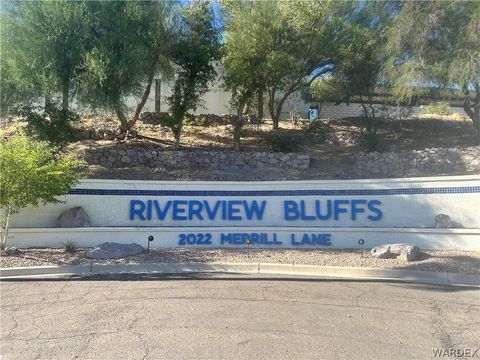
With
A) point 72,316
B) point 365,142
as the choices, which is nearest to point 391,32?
point 365,142

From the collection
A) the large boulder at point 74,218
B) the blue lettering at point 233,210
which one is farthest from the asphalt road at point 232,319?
the blue lettering at point 233,210

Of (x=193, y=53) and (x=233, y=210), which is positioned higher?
(x=193, y=53)

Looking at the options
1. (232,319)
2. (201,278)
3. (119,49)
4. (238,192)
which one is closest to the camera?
(232,319)

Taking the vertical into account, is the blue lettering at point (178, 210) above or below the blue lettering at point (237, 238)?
above

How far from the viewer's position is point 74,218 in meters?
13.1

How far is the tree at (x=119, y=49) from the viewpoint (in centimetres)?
1532

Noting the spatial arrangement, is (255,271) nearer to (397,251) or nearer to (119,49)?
(397,251)

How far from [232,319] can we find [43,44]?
11.8 meters

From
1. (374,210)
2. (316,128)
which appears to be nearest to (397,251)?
(374,210)

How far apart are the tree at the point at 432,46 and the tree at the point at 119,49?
8.43 metres

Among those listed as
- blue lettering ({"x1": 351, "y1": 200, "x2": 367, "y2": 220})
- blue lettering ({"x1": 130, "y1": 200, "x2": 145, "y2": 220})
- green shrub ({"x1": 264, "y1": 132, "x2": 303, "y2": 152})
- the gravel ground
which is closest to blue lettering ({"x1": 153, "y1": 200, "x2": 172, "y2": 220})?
blue lettering ({"x1": 130, "y1": 200, "x2": 145, "y2": 220})

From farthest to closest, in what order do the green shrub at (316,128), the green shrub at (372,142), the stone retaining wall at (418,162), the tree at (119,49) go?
the green shrub at (316,128) → the green shrub at (372,142) → the stone retaining wall at (418,162) → the tree at (119,49)

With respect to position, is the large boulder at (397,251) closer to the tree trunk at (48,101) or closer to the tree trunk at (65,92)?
the tree trunk at (65,92)

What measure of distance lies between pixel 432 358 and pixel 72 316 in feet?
14.9
